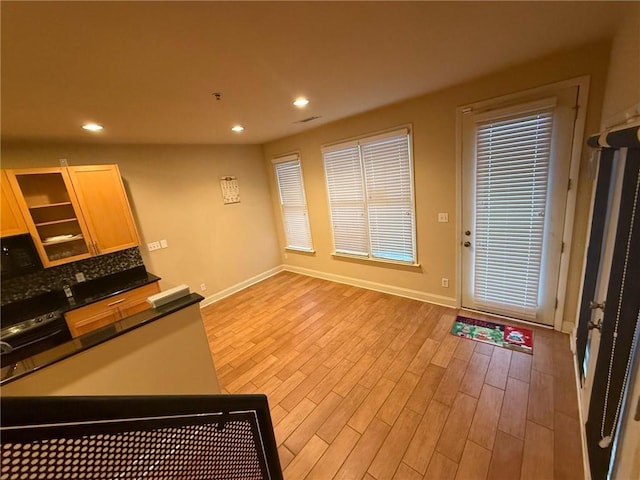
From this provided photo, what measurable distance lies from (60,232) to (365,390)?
140 inches

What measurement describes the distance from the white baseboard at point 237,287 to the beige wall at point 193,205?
0.06 metres

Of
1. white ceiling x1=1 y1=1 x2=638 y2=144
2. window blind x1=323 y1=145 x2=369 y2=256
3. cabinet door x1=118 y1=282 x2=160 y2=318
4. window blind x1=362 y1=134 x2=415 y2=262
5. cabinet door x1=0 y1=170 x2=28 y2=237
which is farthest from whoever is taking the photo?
window blind x1=323 y1=145 x2=369 y2=256

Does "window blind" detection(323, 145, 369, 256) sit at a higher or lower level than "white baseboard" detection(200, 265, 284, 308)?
higher

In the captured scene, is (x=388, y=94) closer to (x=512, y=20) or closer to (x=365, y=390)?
(x=512, y=20)

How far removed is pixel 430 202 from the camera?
3113 millimetres

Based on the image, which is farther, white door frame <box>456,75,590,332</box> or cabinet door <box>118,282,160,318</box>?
cabinet door <box>118,282,160,318</box>

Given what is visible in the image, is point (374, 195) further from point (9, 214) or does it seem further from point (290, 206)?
point (9, 214)

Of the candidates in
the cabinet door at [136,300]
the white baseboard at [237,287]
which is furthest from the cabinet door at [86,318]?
the white baseboard at [237,287]

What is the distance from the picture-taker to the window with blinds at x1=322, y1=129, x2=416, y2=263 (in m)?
3.27

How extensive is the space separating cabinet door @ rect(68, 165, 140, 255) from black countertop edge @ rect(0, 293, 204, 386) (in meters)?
1.78

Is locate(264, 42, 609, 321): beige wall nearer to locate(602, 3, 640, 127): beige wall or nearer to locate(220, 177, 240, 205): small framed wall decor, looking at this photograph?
locate(602, 3, 640, 127): beige wall

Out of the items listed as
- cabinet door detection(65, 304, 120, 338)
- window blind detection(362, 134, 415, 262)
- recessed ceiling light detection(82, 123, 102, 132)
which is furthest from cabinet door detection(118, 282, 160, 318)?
Answer: window blind detection(362, 134, 415, 262)

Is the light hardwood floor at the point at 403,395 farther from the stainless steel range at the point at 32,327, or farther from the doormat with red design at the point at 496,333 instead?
the stainless steel range at the point at 32,327

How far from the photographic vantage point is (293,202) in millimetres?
4754
